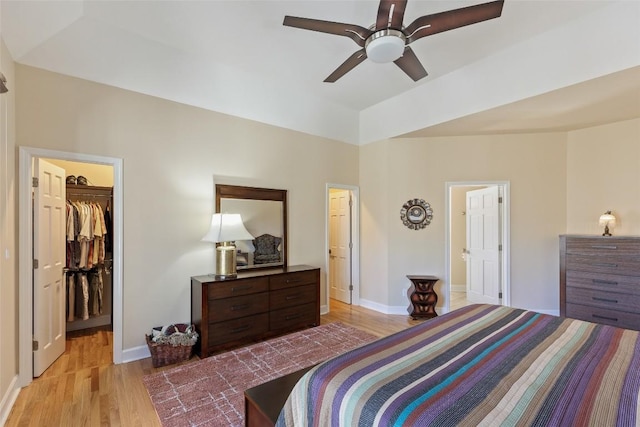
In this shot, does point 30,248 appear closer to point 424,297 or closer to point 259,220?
point 259,220

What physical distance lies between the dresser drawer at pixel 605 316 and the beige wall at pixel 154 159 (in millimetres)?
4262

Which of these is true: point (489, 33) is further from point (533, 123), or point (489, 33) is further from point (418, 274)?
point (418, 274)

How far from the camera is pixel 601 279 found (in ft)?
11.9

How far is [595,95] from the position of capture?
10.2 feet

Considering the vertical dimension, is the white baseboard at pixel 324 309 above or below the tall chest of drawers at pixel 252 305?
below

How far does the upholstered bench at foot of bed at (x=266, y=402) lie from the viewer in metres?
1.51

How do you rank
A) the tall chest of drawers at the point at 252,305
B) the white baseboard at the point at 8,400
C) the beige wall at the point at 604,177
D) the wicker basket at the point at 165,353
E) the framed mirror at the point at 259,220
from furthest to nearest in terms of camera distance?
the beige wall at the point at 604,177 → the framed mirror at the point at 259,220 → the tall chest of drawers at the point at 252,305 → the wicker basket at the point at 165,353 → the white baseboard at the point at 8,400

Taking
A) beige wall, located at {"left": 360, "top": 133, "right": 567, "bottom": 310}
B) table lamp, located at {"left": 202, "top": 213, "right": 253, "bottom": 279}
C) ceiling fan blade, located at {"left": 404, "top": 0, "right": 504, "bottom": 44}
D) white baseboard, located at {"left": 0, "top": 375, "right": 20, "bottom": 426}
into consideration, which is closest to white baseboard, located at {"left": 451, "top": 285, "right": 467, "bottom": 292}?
beige wall, located at {"left": 360, "top": 133, "right": 567, "bottom": 310}

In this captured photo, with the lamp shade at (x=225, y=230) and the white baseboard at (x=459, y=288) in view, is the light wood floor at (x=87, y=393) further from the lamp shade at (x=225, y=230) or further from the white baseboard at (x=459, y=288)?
the white baseboard at (x=459, y=288)

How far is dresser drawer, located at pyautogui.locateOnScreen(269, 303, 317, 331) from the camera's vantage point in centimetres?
362

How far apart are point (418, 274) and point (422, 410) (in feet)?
12.6

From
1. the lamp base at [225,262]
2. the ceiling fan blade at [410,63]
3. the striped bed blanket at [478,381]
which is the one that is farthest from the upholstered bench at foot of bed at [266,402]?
the ceiling fan blade at [410,63]

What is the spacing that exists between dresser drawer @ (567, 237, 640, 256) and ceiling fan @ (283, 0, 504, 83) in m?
3.22

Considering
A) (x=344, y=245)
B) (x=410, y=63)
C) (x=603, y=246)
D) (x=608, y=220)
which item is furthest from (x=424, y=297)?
(x=410, y=63)
